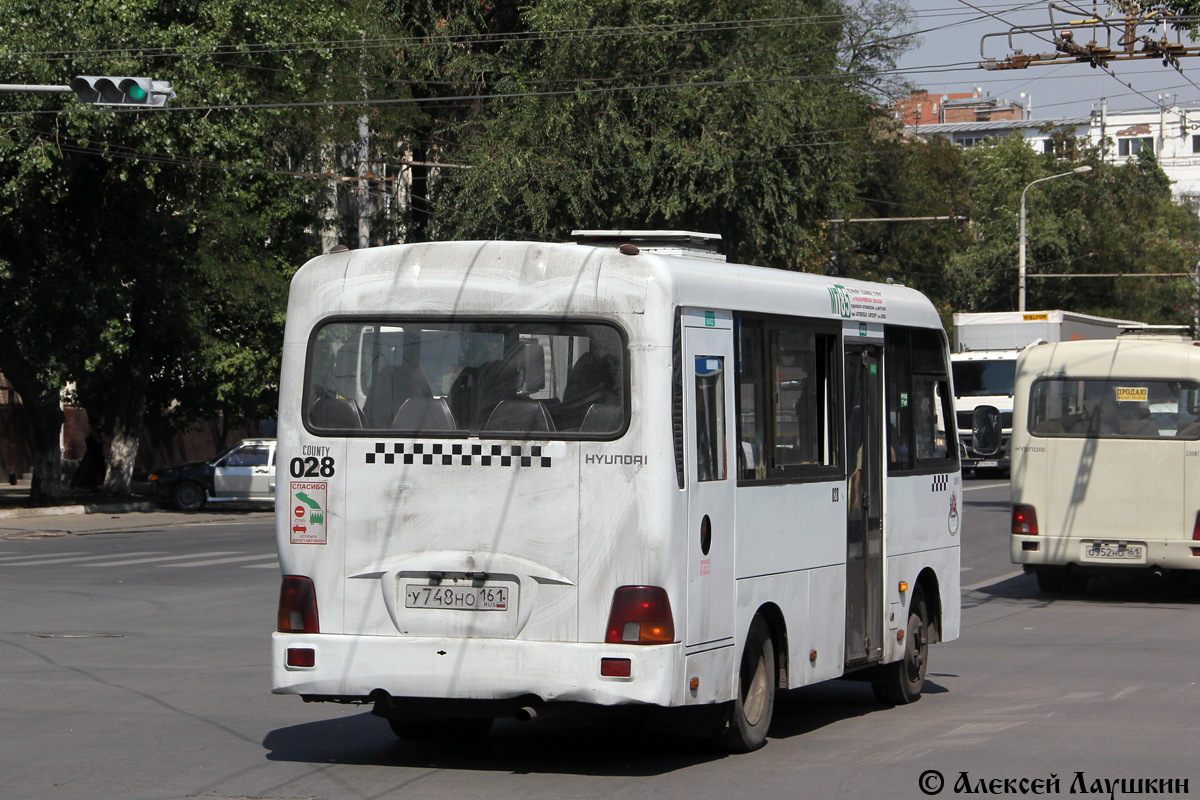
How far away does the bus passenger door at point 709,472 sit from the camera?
7.64 meters

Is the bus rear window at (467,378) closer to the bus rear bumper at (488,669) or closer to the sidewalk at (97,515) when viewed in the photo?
the bus rear bumper at (488,669)

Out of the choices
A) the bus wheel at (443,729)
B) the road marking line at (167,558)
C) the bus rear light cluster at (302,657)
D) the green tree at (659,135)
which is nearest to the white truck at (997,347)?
the green tree at (659,135)

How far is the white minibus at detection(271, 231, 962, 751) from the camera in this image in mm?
7488

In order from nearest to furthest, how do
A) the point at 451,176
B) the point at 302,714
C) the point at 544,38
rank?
the point at 302,714 → the point at 544,38 → the point at 451,176

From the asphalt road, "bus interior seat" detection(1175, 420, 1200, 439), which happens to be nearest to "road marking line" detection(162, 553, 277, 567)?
the asphalt road

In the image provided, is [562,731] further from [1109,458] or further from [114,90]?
[114,90]

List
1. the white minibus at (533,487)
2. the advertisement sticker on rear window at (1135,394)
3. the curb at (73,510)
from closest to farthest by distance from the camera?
the white minibus at (533,487) < the advertisement sticker on rear window at (1135,394) < the curb at (73,510)

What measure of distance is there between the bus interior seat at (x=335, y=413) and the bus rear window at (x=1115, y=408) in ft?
38.6

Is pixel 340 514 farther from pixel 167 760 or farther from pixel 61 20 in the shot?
pixel 61 20

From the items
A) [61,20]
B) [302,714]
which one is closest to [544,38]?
[61,20]

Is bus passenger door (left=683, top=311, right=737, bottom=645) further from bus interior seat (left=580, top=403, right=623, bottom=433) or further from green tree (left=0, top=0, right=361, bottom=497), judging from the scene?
green tree (left=0, top=0, right=361, bottom=497)

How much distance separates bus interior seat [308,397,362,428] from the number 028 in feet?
0.58

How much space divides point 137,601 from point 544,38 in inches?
793

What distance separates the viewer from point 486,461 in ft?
25.5
